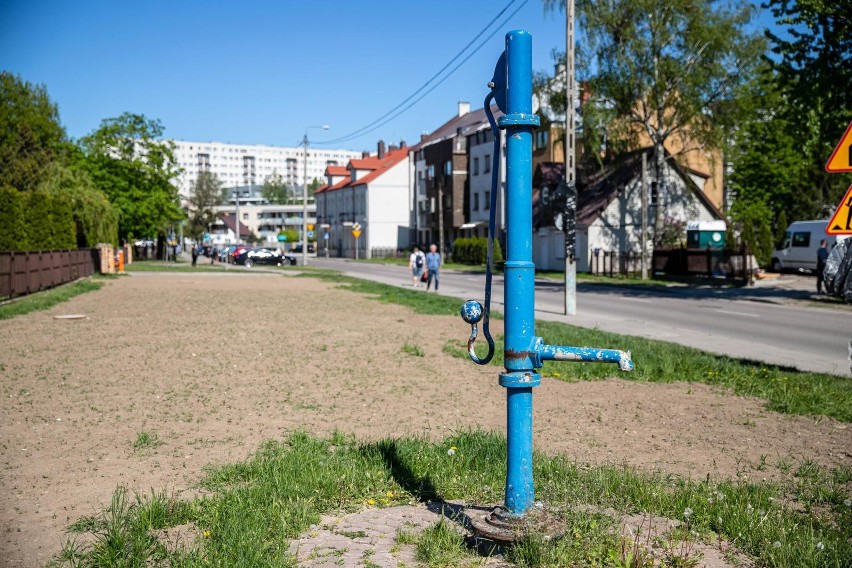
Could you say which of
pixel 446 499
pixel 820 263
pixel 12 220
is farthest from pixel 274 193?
pixel 446 499

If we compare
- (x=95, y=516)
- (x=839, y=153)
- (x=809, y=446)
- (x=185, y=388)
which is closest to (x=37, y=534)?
(x=95, y=516)

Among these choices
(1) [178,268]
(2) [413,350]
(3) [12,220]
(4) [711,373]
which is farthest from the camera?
(1) [178,268]

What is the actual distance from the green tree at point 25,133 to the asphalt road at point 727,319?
42.5 metres

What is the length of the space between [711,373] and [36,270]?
23.8m

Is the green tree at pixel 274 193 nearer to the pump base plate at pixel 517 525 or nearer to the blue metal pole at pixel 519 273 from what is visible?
the blue metal pole at pixel 519 273

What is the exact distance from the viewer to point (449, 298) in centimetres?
2681

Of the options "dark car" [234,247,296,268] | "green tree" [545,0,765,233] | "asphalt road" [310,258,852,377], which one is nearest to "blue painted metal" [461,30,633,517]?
"asphalt road" [310,258,852,377]

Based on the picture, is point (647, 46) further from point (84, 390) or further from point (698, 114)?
point (84, 390)

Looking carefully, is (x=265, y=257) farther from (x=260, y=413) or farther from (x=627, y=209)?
(x=260, y=413)

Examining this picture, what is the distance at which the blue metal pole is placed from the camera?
416cm

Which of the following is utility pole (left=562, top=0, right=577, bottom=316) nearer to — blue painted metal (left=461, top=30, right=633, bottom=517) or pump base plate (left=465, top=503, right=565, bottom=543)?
blue painted metal (left=461, top=30, right=633, bottom=517)

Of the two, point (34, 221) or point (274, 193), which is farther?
point (274, 193)

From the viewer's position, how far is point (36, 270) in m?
27.4

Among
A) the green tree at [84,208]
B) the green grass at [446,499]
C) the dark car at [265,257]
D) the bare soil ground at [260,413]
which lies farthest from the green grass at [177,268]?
the green grass at [446,499]
